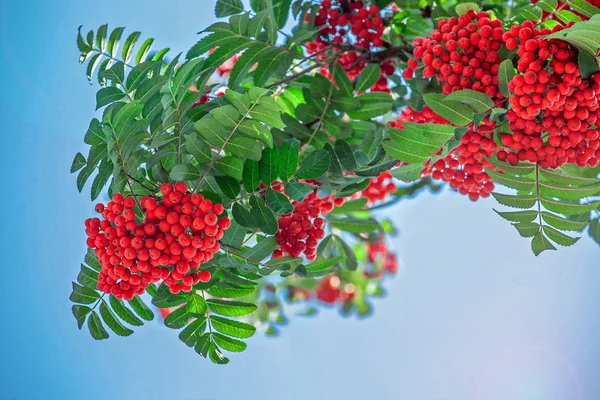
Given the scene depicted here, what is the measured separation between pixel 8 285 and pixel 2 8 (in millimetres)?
1337

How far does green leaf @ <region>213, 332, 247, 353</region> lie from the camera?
5.98 ft

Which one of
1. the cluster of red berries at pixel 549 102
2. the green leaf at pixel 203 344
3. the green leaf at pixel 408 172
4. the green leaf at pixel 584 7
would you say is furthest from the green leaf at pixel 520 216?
the green leaf at pixel 203 344

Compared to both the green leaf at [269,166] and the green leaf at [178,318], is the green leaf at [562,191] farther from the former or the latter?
the green leaf at [178,318]

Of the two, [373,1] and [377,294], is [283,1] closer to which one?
[373,1]

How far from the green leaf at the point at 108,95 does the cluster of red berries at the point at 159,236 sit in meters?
0.29

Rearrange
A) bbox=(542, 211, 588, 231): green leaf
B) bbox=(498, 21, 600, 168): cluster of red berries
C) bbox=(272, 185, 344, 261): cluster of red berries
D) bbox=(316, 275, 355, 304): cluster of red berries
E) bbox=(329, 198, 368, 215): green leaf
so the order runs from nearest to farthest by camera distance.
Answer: bbox=(498, 21, 600, 168): cluster of red berries → bbox=(542, 211, 588, 231): green leaf → bbox=(272, 185, 344, 261): cluster of red berries → bbox=(329, 198, 368, 215): green leaf → bbox=(316, 275, 355, 304): cluster of red berries

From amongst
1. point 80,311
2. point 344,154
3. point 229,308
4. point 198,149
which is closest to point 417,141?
point 344,154

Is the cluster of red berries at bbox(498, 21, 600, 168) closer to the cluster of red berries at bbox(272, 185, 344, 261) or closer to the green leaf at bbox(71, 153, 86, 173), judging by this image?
the cluster of red berries at bbox(272, 185, 344, 261)

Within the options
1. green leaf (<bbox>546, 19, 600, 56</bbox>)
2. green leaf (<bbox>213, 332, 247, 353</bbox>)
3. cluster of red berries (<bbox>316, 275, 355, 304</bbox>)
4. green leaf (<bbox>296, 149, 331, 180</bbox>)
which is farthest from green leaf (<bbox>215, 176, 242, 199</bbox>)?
cluster of red berries (<bbox>316, 275, 355, 304</bbox>)

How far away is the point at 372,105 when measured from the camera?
2158 millimetres

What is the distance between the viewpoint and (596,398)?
390cm

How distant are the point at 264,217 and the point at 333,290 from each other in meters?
2.34

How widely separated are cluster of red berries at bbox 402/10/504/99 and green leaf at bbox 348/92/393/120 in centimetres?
29

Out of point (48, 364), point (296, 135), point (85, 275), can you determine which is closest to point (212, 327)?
point (85, 275)
